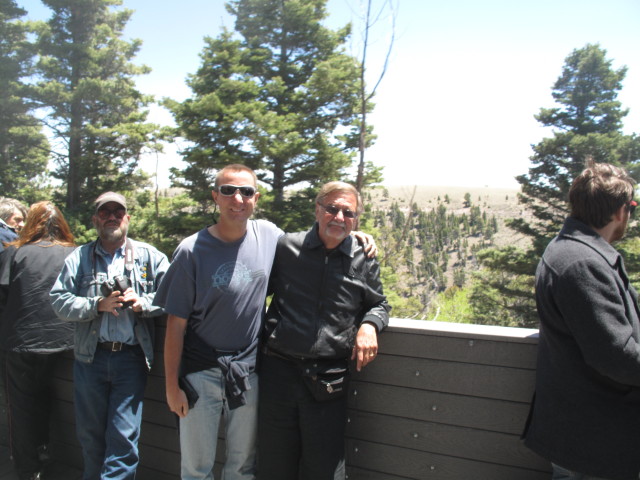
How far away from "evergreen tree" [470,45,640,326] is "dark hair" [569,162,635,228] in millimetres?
17224

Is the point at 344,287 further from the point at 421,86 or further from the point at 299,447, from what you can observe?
the point at 421,86

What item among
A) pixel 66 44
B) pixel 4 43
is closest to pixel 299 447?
pixel 66 44

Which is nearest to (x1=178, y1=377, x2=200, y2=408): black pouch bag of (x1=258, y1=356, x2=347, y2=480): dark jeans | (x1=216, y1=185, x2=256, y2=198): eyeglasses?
(x1=258, y1=356, x2=347, y2=480): dark jeans

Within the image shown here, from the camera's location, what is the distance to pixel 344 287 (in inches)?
63.9

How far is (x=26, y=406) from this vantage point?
2293 mm

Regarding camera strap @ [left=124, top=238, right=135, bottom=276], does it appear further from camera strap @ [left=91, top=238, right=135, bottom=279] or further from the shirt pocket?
the shirt pocket

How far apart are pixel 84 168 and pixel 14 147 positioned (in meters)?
4.76

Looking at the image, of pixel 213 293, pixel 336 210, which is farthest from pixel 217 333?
pixel 336 210

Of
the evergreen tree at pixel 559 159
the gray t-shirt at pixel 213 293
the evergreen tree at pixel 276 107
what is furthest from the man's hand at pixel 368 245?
the evergreen tree at pixel 559 159

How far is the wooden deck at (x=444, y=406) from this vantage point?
1.58 metres

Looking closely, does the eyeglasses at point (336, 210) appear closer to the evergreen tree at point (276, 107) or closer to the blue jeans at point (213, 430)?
the blue jeans at point (213, 430)

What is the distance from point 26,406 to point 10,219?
121cm

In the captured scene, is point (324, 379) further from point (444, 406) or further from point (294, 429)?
point (444, 406)

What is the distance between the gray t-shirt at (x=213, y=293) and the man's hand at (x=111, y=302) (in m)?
0.26
